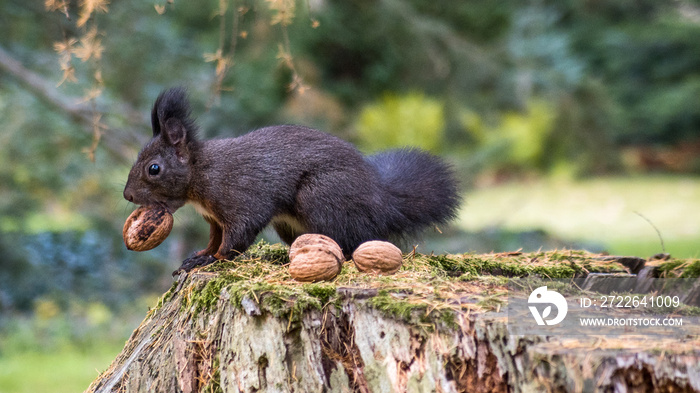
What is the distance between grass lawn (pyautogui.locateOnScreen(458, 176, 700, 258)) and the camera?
24.6 ft

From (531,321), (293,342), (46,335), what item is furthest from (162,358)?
(46,335)

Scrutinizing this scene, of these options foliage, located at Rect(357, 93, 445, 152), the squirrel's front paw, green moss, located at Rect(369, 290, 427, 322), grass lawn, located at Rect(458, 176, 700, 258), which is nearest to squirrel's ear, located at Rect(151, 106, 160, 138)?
the squirrel's front paw

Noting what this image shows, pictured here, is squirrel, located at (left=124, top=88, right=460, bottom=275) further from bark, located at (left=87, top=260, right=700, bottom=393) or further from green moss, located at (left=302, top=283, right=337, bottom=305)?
green moss, located at (left=302, top=283, right=337, bottom=305)

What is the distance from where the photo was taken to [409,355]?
1.55 m

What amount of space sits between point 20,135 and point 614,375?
4907mm

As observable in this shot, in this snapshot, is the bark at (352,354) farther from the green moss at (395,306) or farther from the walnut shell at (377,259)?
the walnut shell at (377,259)

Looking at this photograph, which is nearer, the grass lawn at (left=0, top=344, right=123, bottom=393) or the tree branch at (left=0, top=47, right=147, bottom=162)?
the grass lawn at (left=0, top=344, right=123, bottom=393)

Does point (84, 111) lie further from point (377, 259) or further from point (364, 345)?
point (364, 345)

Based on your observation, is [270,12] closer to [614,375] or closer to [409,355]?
[409,355]

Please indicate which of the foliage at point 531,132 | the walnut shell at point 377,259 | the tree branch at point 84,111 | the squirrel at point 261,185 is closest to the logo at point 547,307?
the walnut shell at point 377,259

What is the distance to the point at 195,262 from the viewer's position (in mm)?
2232

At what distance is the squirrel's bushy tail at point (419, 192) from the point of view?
2.49 metres

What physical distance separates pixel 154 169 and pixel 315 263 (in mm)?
841

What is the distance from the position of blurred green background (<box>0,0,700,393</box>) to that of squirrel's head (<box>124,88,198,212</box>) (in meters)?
0.34
